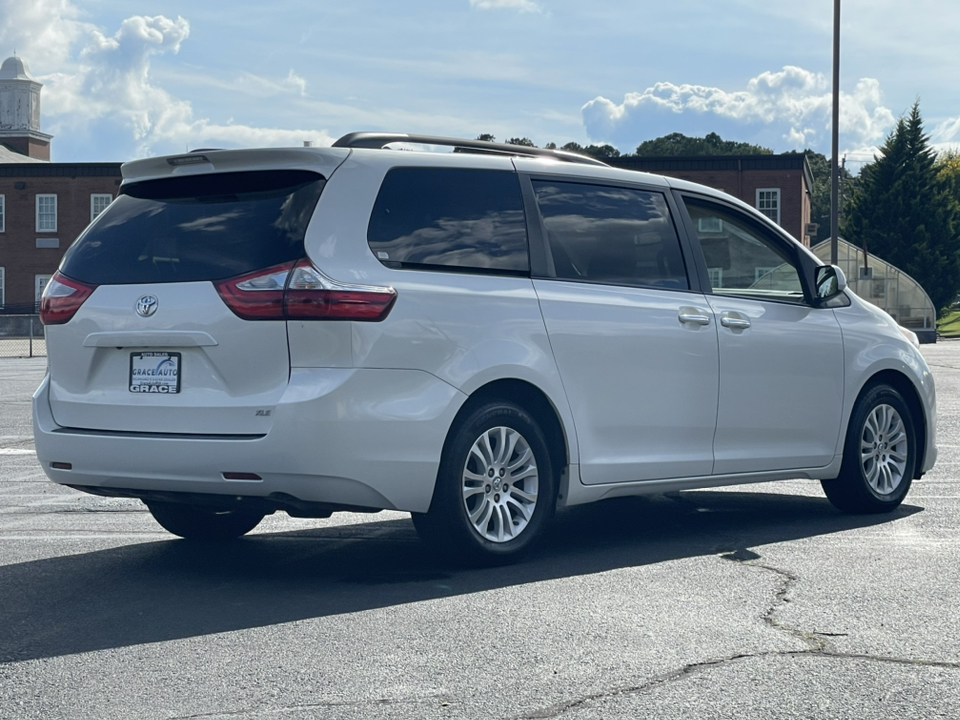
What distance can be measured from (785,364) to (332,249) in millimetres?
3086

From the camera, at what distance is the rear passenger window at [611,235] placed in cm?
666

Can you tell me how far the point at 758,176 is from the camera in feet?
193

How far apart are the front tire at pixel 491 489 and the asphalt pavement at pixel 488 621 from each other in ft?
0.52

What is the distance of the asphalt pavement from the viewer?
4.06 metres

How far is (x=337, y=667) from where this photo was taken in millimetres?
4422

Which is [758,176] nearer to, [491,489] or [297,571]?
[491,489]

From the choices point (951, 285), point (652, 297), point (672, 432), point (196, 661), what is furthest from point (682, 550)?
point (951, 285)

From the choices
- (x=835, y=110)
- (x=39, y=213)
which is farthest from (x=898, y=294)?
(x=39, y=213)

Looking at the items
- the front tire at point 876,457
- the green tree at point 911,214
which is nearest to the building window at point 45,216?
the green tree at point 911,214

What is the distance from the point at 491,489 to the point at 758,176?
180ft

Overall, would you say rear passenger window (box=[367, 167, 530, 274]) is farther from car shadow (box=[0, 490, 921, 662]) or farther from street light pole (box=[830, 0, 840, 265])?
street light pole (box=[830, 0, 840, 265])

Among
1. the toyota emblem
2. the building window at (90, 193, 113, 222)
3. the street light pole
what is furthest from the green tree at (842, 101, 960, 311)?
the toyota emblem

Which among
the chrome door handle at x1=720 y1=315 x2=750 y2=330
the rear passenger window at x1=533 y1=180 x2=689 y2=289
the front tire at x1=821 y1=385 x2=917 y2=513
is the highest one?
the rear passenger window at x1=533 y1=180 x2=689 y2=289

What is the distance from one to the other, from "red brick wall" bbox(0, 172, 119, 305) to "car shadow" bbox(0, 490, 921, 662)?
61341 millimetres
